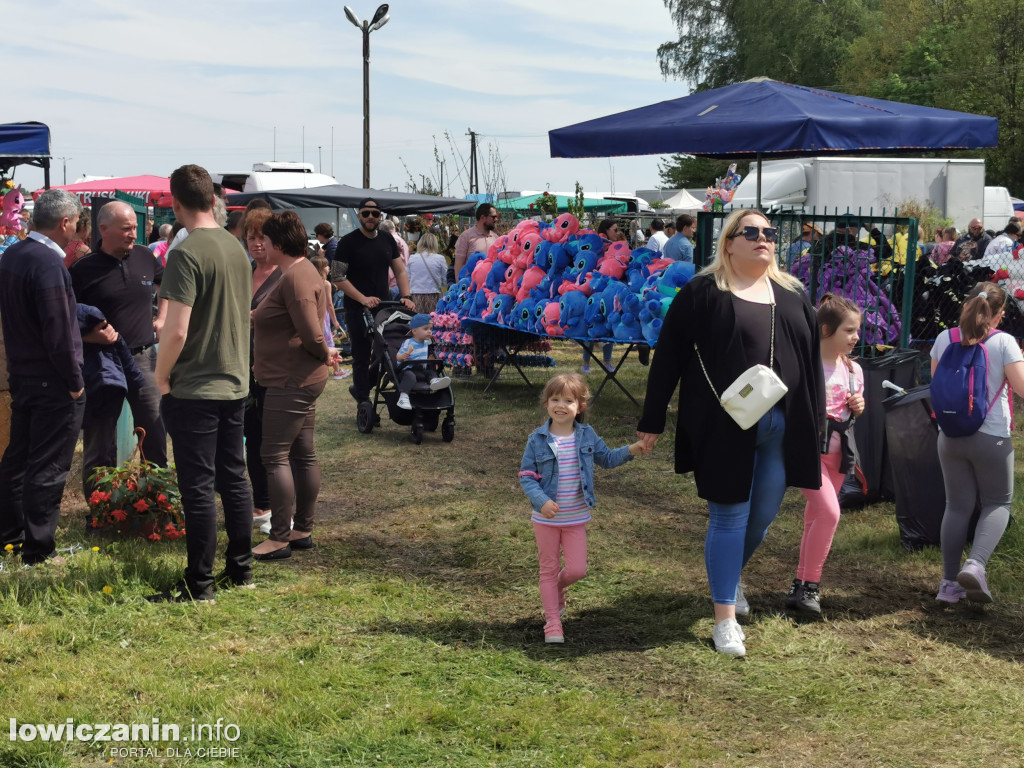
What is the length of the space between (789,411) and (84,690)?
116 inches

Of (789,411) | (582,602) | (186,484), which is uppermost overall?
(789,411)

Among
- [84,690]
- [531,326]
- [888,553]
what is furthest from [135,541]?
[531,326]

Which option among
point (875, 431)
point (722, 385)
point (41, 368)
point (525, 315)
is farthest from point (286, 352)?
point (525, 315)

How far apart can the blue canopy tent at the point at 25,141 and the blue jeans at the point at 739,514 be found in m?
10.1

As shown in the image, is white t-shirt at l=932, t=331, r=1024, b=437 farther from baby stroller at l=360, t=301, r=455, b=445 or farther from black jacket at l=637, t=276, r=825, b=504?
baby stroller at l=360, t=301, r=455, b=445

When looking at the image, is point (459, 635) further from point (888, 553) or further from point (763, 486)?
point (888, 553)

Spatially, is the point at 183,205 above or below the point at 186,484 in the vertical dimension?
above

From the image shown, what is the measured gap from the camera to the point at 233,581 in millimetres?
5344

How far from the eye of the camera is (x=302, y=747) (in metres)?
3.63

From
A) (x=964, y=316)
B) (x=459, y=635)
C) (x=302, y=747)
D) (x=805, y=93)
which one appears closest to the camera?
(x=302, y=747)

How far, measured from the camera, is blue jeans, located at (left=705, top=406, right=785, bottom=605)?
4.55m

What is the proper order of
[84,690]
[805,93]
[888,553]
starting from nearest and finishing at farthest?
1. [84,690]
2. [888,553]
3. [805,93]

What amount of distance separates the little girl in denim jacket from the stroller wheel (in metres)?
5.34

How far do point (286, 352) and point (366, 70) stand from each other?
21460mm
